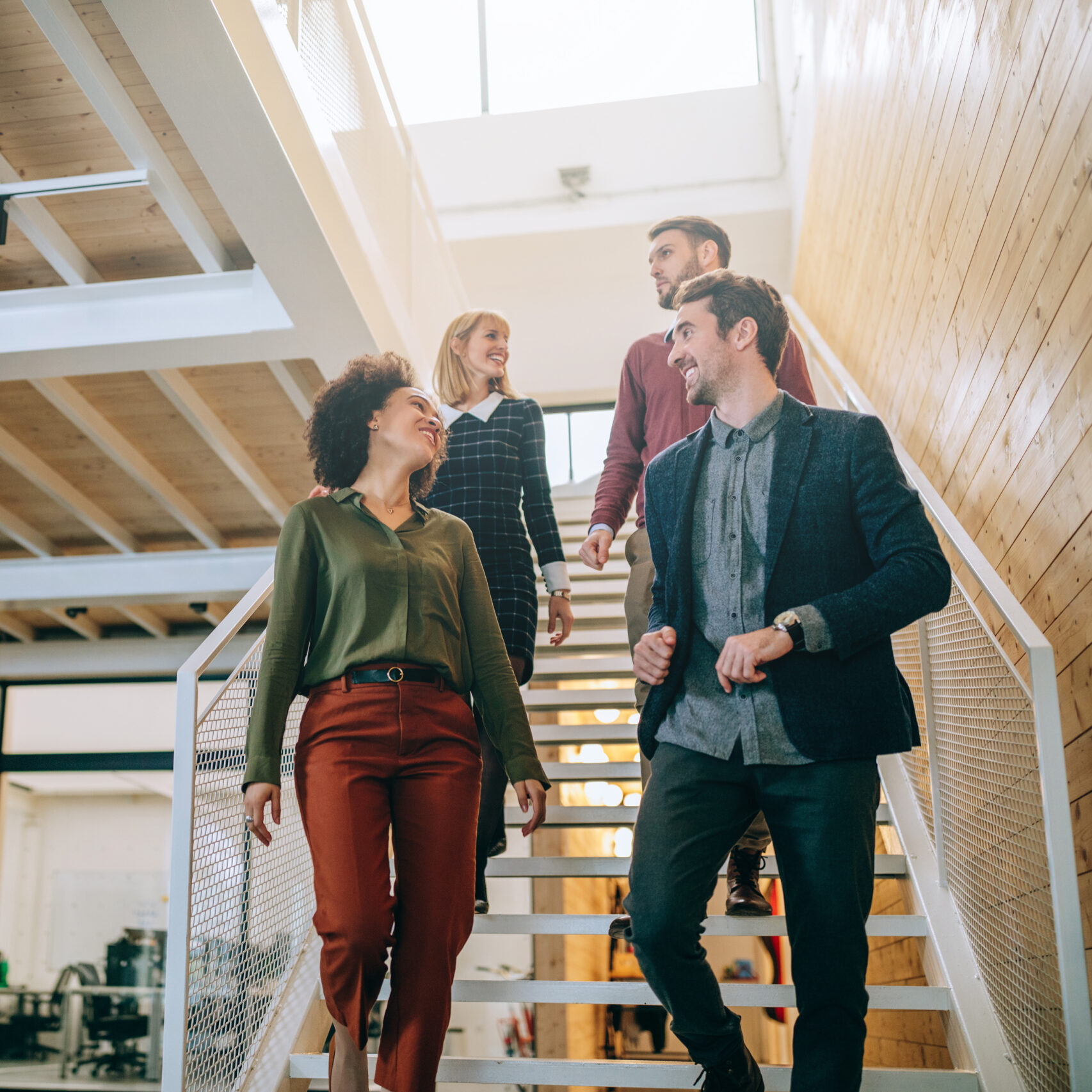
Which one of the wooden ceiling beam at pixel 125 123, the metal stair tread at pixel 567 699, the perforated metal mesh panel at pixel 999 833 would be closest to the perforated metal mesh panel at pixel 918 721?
the perforated metal mesh panel at pixel 999 833

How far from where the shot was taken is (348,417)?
2.08 metres

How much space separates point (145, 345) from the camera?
404cm

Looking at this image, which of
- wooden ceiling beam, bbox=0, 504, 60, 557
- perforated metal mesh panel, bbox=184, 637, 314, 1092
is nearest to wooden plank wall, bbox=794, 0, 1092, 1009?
perforated metal mesh panel, bbox=184, 637, 314, 1092

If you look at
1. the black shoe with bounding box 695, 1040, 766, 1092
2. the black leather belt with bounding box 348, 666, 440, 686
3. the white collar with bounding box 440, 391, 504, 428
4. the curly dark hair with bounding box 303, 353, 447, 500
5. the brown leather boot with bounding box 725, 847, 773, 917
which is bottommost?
the black shoe with bounding box 695, 1040, 766, 1092

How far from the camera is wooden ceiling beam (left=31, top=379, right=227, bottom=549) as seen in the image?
16.0 ft

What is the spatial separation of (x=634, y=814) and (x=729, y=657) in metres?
1.56

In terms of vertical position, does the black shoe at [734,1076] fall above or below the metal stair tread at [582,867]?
below

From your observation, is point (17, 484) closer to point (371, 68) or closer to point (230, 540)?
point (230, 540)

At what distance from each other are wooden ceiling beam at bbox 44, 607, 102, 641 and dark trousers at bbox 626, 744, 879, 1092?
625 cm

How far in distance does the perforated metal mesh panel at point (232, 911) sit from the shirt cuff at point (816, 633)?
46.6 inches

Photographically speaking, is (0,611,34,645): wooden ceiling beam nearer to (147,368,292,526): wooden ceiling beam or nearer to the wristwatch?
(147,368,292,526): wooden ceiling beam

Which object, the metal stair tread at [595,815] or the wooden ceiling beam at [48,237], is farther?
the wooden ceiling beam at [48,237]

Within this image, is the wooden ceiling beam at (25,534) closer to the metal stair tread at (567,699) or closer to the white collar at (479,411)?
the metal stair tread at (567,699)

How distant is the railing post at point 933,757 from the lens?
8.09 ft
